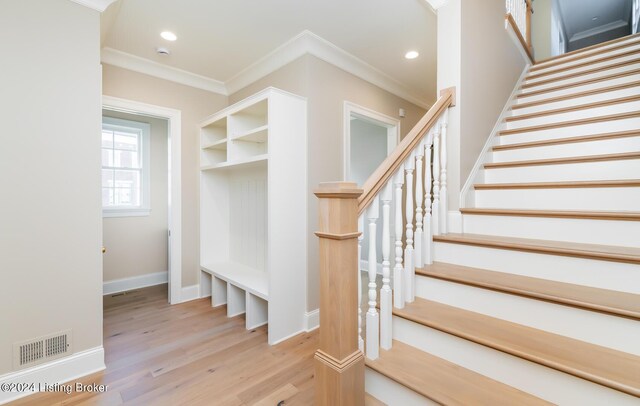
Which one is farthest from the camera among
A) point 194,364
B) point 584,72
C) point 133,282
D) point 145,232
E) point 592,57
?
point 145,232

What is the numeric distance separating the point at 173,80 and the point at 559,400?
393 centimetres

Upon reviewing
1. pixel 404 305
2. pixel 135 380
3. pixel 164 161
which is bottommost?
pixel 135 380

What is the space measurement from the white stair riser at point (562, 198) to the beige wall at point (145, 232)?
13.1 ft

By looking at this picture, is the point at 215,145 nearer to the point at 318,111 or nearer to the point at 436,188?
the point at 318,111

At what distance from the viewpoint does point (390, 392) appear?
1245mm

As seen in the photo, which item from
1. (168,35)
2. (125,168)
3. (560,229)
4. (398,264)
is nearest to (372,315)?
(398,264)

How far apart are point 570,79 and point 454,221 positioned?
2.41m

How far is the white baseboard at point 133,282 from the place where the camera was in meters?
3.47

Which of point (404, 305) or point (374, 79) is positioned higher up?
point (374, 79)

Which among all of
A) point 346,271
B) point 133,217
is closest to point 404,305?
point 346,271

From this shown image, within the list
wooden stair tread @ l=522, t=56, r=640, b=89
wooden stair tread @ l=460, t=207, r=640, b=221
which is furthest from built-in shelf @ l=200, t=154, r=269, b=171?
wooden stair tread @ l=522, t=56, r=640, b=89

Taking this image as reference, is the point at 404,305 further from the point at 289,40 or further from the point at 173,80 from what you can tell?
the point at 173,80

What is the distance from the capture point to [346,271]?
1.15 m

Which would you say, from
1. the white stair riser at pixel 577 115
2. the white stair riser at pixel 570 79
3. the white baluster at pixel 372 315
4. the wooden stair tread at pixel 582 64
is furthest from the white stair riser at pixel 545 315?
the wooden stair tread at pixel 582 64
